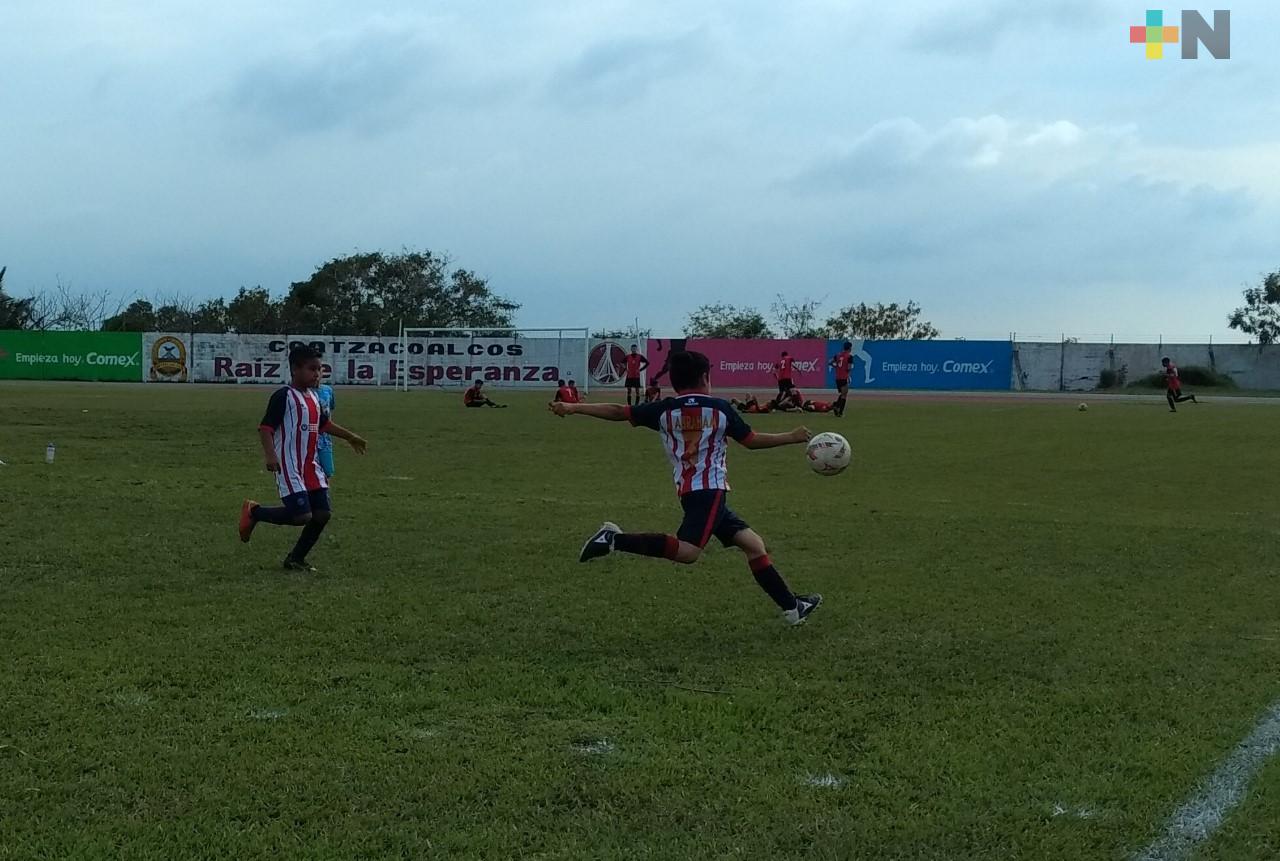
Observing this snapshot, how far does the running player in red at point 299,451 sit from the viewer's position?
7.89 m

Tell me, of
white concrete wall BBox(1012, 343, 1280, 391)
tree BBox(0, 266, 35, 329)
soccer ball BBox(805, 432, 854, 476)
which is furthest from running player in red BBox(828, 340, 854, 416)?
tree BBox(0, 266, 35, 329)

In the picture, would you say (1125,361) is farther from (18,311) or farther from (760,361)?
(18,311)

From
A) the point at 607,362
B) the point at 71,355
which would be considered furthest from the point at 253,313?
the point at 607,362

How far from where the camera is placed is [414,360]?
155 ft

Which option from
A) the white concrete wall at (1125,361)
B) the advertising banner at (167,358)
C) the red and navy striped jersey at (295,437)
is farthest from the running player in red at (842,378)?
the advertising banner at (167,358)

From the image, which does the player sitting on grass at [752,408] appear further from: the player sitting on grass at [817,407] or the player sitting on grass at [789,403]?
the player sitting on grass at [817,407]

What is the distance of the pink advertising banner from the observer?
50.4m

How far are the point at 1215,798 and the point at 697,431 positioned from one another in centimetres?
325

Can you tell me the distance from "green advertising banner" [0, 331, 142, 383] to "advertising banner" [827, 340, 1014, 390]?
99.3ft

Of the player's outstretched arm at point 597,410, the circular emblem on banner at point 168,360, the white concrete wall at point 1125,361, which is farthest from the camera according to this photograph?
the white concrete wall at point 1125,361

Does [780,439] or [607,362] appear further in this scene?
[607,362]

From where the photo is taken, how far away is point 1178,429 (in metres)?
23.8

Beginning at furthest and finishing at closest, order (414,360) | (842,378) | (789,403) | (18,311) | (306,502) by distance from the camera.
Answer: (18,311) < (414,360) < (789,403) < (842,378) < (306,502)

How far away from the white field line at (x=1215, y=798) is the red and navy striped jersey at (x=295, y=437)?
5839 mm
